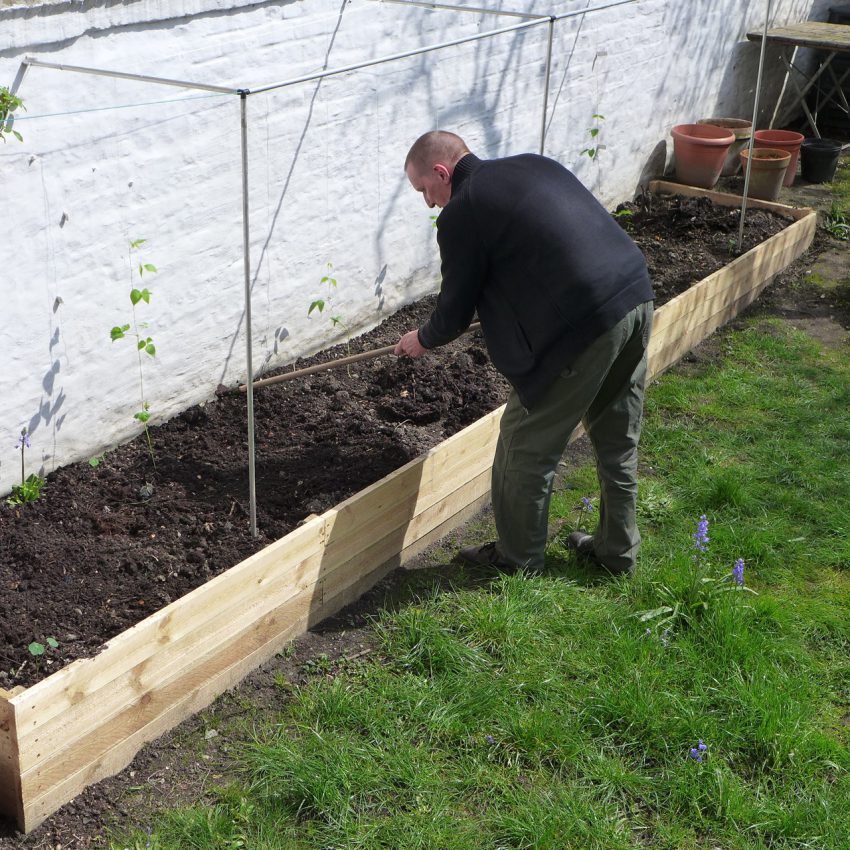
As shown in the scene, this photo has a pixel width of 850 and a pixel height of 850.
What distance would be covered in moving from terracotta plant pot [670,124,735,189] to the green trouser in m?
4.74

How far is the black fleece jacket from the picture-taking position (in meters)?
3.74

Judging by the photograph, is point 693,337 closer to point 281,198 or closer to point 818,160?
point 281,198

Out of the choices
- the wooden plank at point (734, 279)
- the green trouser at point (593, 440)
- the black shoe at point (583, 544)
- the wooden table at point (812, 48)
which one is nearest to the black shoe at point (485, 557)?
the green trouser at point (593, 440)

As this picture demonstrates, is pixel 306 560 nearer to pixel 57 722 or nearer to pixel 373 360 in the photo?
pixel 57 722

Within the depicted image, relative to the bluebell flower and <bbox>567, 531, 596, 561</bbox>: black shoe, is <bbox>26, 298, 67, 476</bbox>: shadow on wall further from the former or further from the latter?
the bluebell flower

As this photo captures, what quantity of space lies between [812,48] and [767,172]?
1983mm

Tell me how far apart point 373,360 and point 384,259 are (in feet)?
2.25

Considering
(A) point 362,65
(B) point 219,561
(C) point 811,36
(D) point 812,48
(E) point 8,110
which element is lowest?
(B) point 219,561

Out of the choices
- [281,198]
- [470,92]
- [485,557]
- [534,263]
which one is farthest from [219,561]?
[470,92]

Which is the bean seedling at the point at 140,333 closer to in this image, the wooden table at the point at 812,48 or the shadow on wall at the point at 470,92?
the shadow on wall at the point at 470,92

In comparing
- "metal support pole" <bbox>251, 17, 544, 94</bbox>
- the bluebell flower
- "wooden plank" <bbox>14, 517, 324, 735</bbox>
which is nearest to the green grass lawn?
the bluebell flower

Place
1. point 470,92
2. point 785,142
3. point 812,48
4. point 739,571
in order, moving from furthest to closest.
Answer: point 812,48 < point 785,142 < point 470,92 < point 739,571

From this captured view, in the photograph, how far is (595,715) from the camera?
3.62m

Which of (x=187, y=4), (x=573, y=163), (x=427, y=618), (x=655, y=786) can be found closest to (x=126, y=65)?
(x=187, y=4)
